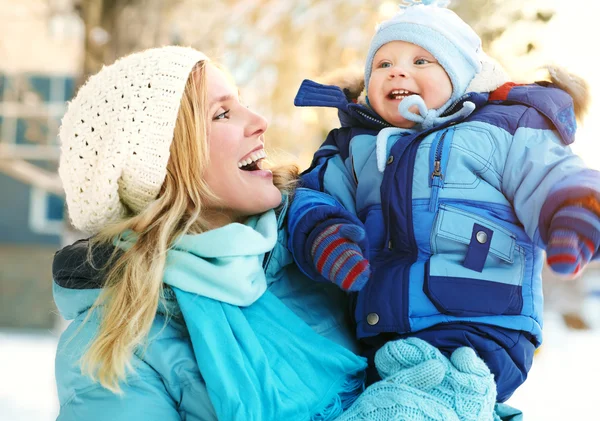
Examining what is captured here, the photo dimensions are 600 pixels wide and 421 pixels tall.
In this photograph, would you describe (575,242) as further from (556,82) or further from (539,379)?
(539,379)

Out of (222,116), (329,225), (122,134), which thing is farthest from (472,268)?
(122,134)

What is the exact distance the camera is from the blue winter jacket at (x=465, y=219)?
1684mm

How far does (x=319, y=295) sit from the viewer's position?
1972mm

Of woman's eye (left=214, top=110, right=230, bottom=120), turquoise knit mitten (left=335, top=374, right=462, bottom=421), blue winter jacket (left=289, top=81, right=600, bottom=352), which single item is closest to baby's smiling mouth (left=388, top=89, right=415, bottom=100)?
blue winter jacket (left=289, top=81, right=600, bottom=352)

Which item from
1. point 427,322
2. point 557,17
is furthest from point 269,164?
point 557,17

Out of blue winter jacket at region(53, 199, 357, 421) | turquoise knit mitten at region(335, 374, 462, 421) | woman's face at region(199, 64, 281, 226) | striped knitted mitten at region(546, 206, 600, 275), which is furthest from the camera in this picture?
woman's face at region(199, 64, 281, 226)

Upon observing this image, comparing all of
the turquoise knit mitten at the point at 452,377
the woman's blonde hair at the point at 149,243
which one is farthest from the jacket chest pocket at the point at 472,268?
the woman's blonde hair at the point at 149,243

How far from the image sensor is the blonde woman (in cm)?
167

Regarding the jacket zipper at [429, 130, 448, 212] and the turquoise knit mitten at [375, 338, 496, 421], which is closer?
the turquoise knit mitten at [375, 338, 496, 421]

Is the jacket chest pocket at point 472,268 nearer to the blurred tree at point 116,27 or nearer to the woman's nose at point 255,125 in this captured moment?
the woman's nose at point 255,125

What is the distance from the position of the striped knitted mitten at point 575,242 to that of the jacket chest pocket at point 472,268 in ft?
0.99

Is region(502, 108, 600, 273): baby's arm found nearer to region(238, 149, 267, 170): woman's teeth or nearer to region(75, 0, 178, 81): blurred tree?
region(238, 149, 267, 170): woman's teeth

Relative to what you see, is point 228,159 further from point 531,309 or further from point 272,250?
point 531,309

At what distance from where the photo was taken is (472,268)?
170 centimetres
